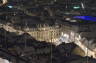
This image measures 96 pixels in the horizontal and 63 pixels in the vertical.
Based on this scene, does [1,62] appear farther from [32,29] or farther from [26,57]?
[32,29]

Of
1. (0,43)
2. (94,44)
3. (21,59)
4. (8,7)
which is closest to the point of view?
(21,59)

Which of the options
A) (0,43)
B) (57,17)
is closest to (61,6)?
(57,17)

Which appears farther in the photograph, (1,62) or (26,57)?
(26,57)

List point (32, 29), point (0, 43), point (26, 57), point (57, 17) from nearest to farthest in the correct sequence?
point (26, 57), point (0, 43), point (32, 29), point (57, 17)

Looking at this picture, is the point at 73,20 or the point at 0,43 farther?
the point at 73,20

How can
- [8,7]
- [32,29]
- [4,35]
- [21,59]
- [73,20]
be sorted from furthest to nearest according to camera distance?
1. [8,7]
2. [73,20]
3. [32,29]
4. [4,35]
5. [21,59]

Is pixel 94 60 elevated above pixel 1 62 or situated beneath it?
situated beneath

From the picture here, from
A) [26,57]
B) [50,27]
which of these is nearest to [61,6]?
[50,27]

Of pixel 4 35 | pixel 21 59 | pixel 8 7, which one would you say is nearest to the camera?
pixel 21 59

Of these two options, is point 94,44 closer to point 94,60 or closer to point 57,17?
point 94,60
